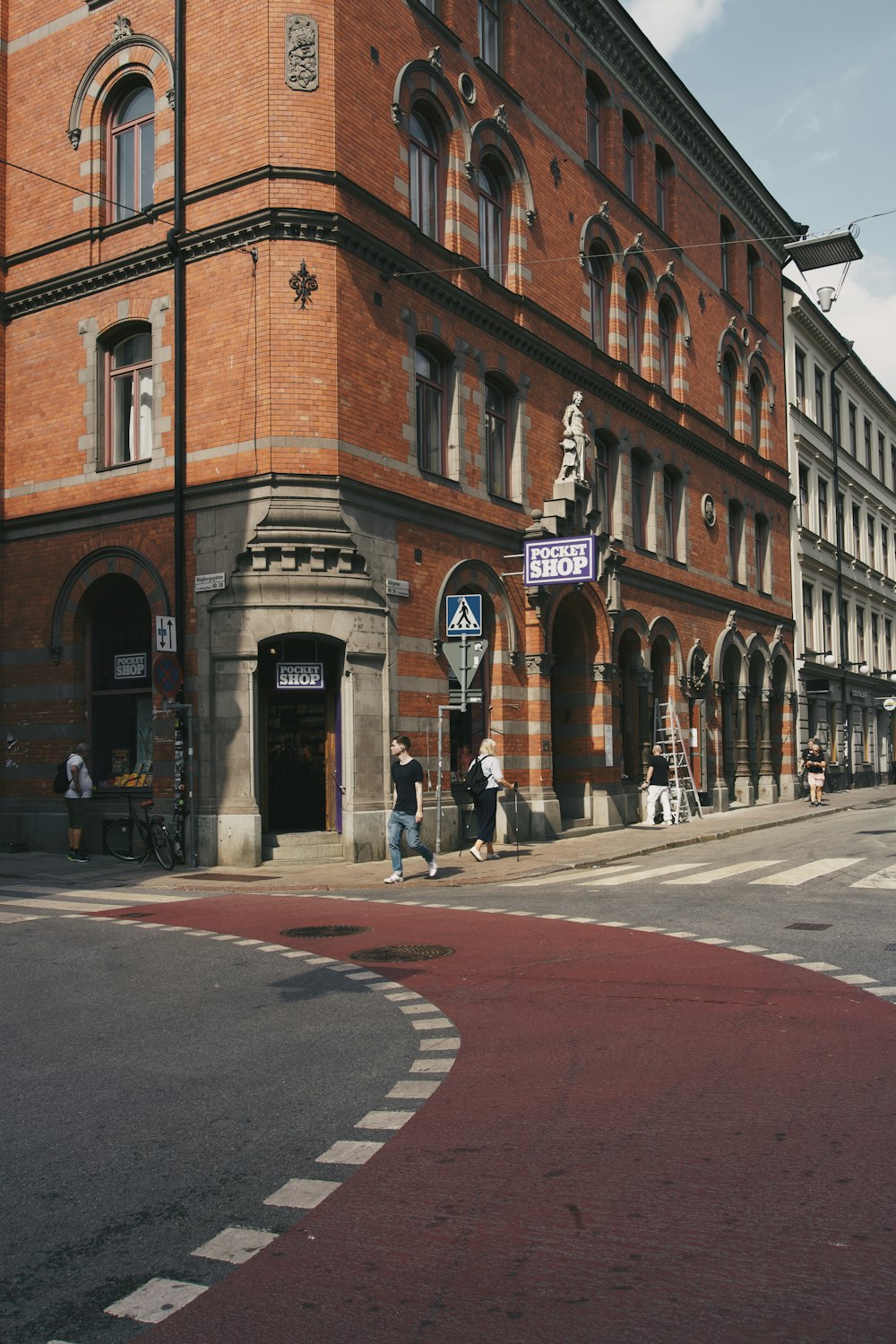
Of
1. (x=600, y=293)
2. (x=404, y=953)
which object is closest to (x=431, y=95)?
(x=600, y=293)

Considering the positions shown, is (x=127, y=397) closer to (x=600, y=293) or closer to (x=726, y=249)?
(x=600, y=293)

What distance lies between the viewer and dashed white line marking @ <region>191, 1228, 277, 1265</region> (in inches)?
159

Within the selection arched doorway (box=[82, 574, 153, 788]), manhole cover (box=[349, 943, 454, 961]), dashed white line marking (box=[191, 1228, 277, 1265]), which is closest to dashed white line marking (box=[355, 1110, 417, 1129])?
dashed white line marking (box=[191, 1228, 277, 1265])

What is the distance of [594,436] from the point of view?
93.1 ft

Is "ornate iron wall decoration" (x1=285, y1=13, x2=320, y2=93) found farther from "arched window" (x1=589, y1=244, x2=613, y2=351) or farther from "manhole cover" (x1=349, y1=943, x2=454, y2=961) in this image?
"manhole cover" (x1=349, y1=943, x2=454, y2=961)

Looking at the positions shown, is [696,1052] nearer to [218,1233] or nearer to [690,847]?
[218,1233]

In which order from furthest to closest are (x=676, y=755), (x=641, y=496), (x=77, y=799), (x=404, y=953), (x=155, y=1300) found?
(x=641, y=496) < (x=676, y=755) < (x=77, y=799) < (x=404, y=953) < (x=155, y=1300)

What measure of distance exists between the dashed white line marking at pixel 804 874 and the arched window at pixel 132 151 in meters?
15.0

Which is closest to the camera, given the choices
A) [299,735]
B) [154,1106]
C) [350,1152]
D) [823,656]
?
[350,1152]

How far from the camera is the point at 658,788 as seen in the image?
2741 cm

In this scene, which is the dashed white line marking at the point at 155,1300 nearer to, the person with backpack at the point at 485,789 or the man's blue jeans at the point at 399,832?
the man's blue jeans at the point at 399,832

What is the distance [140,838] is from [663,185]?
2327 centimetres

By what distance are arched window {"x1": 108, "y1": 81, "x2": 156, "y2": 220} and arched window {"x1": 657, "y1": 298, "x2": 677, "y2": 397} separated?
1520 centimetres

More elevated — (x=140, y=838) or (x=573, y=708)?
(x=573, y=708)
